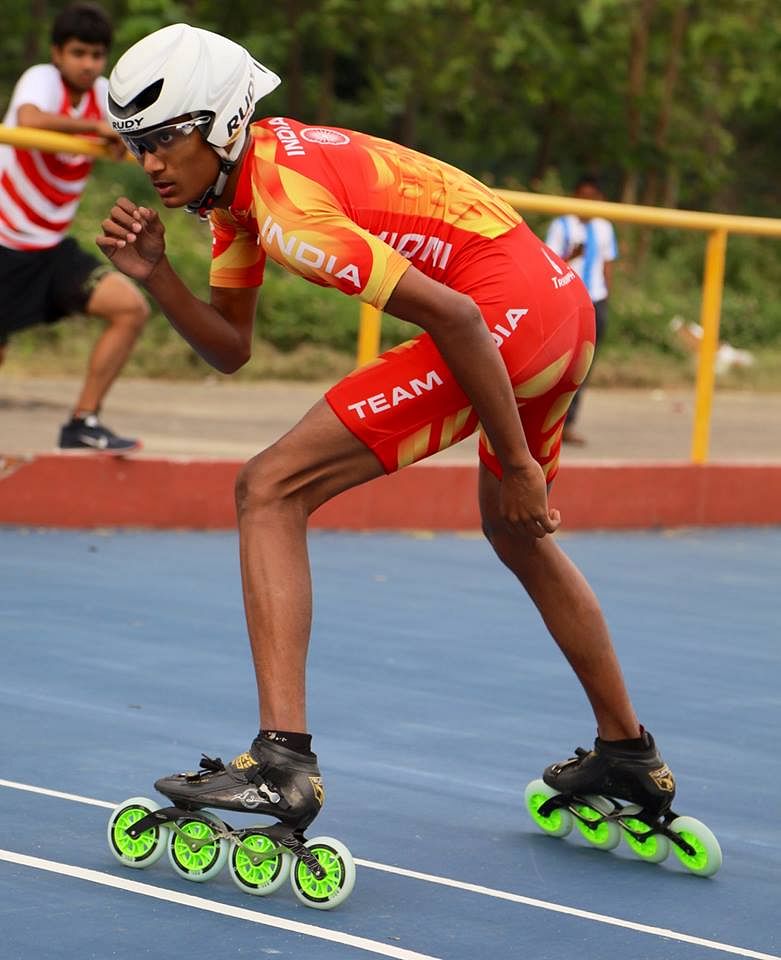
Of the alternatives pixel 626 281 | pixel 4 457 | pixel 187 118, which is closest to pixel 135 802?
pixel 187 118

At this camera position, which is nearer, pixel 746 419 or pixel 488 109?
pixel 746 419

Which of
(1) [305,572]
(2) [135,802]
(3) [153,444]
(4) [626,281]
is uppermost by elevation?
(4) [626,281]

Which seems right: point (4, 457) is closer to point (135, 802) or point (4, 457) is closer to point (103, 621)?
point (103, 621)

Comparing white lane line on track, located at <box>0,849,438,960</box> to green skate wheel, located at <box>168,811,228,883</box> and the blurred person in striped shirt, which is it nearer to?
green skate wheel, located at <box>168,811,228,883</box>

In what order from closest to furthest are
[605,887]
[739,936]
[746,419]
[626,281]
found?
[739,936] → [605,887] → [746,419] → [626,281]

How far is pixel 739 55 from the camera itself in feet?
81.5

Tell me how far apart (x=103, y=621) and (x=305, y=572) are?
2.83m

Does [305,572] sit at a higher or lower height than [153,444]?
lower

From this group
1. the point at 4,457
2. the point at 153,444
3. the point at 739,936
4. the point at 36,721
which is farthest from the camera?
the point at 153,444

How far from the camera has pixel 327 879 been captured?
3.81m

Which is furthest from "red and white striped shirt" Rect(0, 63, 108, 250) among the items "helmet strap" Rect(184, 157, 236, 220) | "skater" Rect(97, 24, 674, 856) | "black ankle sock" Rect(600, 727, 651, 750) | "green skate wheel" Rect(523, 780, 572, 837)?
"black ankle sock" Rect(600, 727, 651, 750)

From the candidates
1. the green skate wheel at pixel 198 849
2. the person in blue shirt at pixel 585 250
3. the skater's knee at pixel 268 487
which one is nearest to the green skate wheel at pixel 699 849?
the green skate wheel at pixel 198 849

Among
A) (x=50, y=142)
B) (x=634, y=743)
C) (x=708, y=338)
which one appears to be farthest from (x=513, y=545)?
(x=708, y=338)

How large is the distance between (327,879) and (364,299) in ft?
3.76
